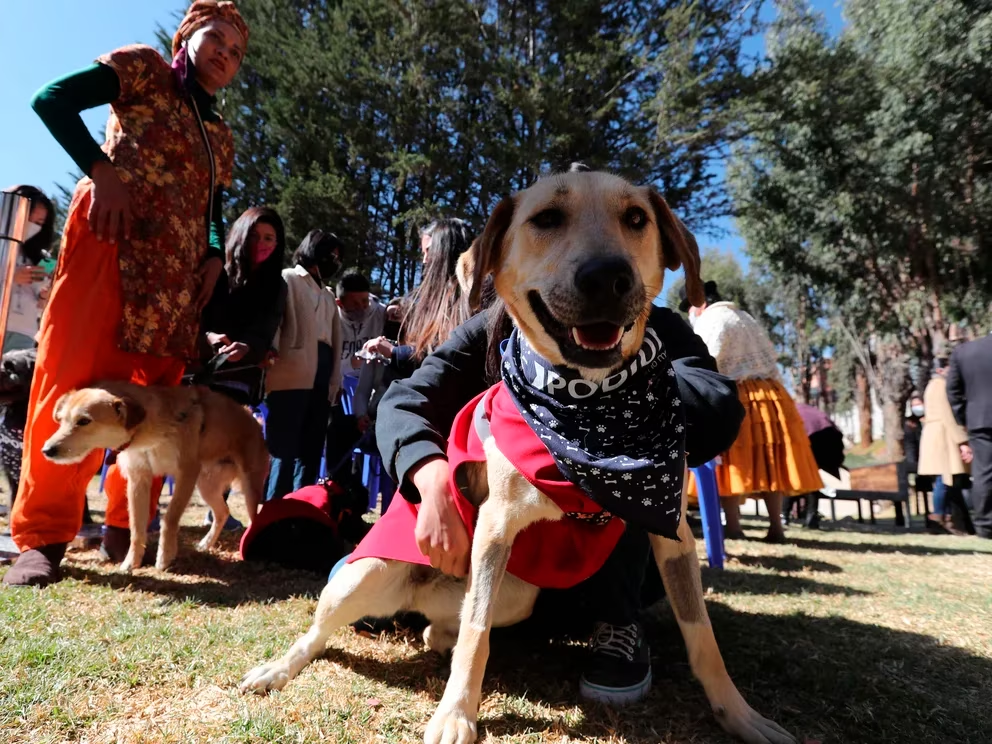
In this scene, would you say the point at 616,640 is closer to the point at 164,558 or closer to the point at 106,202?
the point at 164,558

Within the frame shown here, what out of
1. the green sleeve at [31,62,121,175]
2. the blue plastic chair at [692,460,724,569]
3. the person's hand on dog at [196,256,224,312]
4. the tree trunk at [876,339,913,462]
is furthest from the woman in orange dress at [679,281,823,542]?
the tree trunk at [876,339,913,462]

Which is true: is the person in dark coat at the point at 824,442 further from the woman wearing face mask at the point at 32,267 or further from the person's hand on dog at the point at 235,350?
the woman wearing face mask at the point at 32,267

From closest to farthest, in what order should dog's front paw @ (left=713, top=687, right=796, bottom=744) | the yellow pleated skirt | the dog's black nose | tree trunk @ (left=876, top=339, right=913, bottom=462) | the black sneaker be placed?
the dog's black nose, dog's front paw @ (left=713, top=687, right=796, bottom=744), the black sneaker, the yellow pleated skirt, tree trunk @ (left=876, top=339, right=913, bottom=462)

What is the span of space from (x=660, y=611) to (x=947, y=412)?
669cm

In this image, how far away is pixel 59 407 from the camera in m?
2.80

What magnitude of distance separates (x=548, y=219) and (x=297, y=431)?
10.4 feet

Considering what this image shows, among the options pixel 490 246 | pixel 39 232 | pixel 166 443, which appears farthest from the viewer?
pixel 39 232

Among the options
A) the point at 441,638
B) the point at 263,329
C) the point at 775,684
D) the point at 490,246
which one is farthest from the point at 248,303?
the point at 775,684

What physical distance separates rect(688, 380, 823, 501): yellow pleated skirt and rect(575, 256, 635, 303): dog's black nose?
413 centimetres

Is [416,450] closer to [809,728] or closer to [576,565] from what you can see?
[576,565]

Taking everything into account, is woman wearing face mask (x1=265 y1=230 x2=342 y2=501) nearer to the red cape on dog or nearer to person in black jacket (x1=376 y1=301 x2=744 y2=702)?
person in black jacket (x1=376 y1=301 x2=744 y2=702)

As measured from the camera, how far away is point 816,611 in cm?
304

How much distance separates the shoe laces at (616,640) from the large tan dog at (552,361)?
26cm

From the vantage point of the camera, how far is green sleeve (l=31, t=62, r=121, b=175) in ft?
8.55
